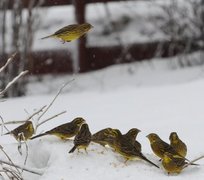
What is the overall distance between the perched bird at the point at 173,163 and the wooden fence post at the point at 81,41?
25.4ft

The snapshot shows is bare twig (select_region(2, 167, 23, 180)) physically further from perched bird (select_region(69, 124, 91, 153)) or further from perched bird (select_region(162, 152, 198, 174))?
perched bird (select_region(162, 152, 198, 174))

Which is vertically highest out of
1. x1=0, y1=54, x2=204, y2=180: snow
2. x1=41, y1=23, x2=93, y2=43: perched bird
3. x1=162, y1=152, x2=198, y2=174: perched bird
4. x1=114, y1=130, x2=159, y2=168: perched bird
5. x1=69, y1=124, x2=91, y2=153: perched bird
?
x1=41, y1=23, x2=93, y2=43: perched bird

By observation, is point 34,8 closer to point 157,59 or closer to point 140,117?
point 157,59

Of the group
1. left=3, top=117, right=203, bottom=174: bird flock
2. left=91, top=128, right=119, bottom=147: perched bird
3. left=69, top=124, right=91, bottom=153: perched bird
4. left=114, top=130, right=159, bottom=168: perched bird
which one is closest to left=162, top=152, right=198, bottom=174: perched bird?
left=3, top=117, right=203, bottom=174: bird flock

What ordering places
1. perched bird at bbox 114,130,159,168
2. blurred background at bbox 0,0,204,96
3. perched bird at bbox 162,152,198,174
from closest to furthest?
perched bird at bbox 162,152,198,174, perched bird at bbox 114,130,159,168, blurred background at bbox 0,0,204,96

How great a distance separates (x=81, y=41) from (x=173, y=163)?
26.7 ft

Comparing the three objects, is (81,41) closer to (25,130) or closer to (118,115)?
(118,115)

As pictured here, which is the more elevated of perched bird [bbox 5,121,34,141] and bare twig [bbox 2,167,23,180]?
perched bird [bbox 5,121,34,141]

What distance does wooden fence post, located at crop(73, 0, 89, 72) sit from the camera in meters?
12.4

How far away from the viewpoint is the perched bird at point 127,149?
4.95 m

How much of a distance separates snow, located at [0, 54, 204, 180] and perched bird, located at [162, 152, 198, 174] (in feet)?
0.18

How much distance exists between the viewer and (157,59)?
43.9 ft

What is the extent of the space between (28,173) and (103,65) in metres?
8.33

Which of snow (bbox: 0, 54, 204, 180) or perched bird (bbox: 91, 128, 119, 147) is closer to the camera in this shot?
snow (bbox: 0, 54, 204, 180)
